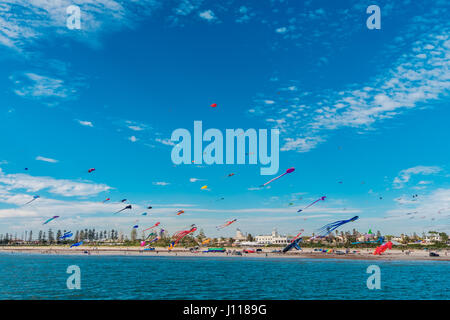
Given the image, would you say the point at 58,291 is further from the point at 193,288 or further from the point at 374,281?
the point at 374,281

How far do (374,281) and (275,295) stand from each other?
2449cm

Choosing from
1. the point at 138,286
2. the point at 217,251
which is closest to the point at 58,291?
the point at 138,286

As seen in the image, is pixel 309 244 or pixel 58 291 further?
pixel 309 244
